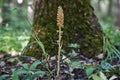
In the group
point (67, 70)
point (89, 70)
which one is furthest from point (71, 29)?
point (89, 70)

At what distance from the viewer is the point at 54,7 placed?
401 cm

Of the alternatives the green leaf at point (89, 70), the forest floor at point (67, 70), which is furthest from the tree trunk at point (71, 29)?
the green leaf at point (89, 70)

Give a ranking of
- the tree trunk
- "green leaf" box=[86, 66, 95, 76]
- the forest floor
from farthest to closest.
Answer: the tree trunk, the forest floor, "green leaf" box=[86, 66, 95, 76]

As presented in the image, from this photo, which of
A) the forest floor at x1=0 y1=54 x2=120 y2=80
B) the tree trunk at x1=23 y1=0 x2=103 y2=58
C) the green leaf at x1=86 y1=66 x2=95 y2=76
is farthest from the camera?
the tree trunk at x1=23 y1=0 x2=103 y2=58

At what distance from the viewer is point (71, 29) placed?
3.95 meters

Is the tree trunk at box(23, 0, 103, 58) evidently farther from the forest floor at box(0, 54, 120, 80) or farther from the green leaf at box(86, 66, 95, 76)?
the green leaf at box(86, 66, 95, 76)

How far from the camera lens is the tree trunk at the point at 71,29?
3879 millimetres

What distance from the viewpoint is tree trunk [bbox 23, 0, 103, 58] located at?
388 cm

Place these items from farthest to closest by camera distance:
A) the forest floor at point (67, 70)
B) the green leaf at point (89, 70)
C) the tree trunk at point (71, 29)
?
the tree trunk at point (71, 29) → the forest floor at point (67, 70) → the green leaf at point (89, 70)

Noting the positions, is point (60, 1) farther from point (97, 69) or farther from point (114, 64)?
point (97, 69)

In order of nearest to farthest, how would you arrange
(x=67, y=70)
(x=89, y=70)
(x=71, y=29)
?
(x=89, y=70), (x=67, y=70), (x=71, y=29)

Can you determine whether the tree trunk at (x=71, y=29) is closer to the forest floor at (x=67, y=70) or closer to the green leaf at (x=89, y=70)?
the forest floor at (x=67, y=70)

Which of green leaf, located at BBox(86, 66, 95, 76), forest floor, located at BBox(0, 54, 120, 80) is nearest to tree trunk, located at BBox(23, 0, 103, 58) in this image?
forest floor, located at BBox(0, 54, 120, 80)

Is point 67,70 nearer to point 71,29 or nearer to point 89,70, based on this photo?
point 89,70
